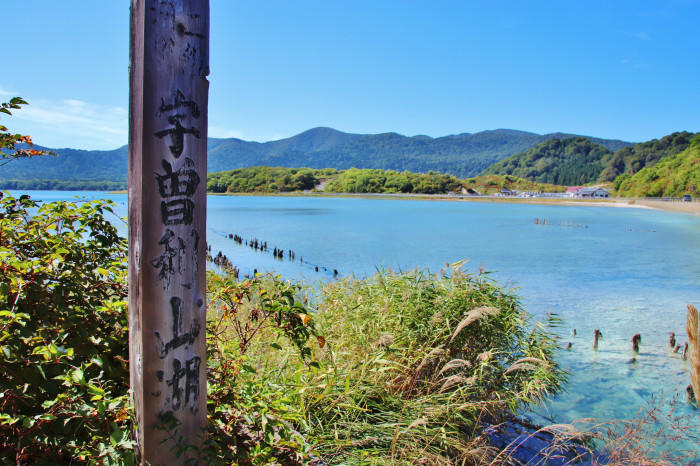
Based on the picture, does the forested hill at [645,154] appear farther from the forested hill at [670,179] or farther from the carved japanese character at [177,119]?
the carved japanese character at [177,119]

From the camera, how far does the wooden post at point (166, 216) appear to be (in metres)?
1.55

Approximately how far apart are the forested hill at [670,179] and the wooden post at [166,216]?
106338 millimetres

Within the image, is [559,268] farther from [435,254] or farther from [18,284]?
[18,284]

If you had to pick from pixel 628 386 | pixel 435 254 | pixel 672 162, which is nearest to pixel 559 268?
pixel 435 254

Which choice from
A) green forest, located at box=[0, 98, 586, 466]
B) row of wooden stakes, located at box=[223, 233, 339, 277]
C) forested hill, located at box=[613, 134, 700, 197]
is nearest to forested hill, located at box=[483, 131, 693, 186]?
forested hill, located at box=[613, 134, 700, 197]

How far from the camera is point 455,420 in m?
3.50

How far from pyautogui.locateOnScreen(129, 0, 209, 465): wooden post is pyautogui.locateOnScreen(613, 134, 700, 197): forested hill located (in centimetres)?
10634

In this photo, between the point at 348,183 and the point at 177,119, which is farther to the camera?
the point at 348,183

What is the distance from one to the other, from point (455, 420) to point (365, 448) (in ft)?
3.53

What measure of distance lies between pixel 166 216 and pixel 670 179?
119 metres

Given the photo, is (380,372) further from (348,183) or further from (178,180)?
(348,183)

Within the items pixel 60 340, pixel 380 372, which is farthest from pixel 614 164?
pixel 60 340

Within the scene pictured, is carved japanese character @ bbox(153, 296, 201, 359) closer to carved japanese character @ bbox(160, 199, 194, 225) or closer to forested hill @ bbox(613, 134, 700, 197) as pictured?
carved japanese character @ bbox(160, 199, 194, 225)

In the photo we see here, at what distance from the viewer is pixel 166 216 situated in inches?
→ 62.5
